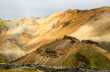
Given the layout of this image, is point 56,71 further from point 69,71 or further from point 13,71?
point 13,71

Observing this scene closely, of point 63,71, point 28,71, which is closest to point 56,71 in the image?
point 63,71

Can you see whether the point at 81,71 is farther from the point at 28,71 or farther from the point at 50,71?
the point at 28,71

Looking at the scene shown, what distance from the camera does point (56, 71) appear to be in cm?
18900

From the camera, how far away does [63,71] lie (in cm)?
19212

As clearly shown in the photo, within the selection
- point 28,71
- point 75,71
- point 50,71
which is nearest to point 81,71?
point 75,71

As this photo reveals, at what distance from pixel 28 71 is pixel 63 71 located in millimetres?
40177

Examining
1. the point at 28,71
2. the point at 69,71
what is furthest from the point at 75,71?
the point at 28,71

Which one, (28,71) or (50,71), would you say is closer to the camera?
(28,71)

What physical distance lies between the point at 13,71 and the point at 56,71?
143 feet

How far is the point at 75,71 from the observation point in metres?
190

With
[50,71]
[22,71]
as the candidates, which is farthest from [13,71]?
[50,71]

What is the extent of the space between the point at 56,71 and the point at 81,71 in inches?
475

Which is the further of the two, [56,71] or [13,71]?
[56,71]

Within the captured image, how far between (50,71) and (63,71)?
1070 cm
